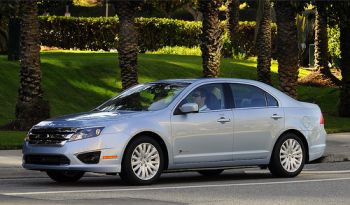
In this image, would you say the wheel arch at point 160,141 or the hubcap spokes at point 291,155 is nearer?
the wheel arch at point 160,141

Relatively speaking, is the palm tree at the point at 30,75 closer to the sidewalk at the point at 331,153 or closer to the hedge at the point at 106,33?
the sidewalk at the point at 331,153

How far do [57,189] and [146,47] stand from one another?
3271 cm

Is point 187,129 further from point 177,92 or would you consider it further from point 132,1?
point 132,1

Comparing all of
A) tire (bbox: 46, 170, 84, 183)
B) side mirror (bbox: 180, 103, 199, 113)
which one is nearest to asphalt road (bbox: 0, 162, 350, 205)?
tire (bbox: 46, 170, 84, 183)

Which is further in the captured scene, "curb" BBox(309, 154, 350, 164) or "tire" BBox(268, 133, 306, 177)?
"curb" BBox(309, 154, 350, 164)

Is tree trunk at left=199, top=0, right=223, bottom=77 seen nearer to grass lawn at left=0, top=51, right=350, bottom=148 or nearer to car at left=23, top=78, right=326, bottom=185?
grass lawn at left=0, top=51, right=350, bottom=148

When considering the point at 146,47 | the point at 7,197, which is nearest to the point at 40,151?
the point at 7,197

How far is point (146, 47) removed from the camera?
1796 inches

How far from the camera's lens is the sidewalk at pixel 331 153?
16.7 meters

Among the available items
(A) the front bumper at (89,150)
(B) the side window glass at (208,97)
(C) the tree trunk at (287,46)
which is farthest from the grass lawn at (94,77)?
(A) the front bumper at (89,150)

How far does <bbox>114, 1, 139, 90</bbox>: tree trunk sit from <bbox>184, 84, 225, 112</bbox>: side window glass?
9826 mm

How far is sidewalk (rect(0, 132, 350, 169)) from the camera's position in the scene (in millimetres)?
16656

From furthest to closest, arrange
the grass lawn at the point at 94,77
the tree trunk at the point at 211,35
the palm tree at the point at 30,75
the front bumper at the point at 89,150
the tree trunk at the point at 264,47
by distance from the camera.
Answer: the tree trunk at the point at 264,47
the grass lawn at the point at 94,77
the tree trunk at the point at 211,35
the palm tree at the point at 30,75
the front bumper at the point at 89,150

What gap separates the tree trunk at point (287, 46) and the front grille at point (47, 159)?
1374 cm
